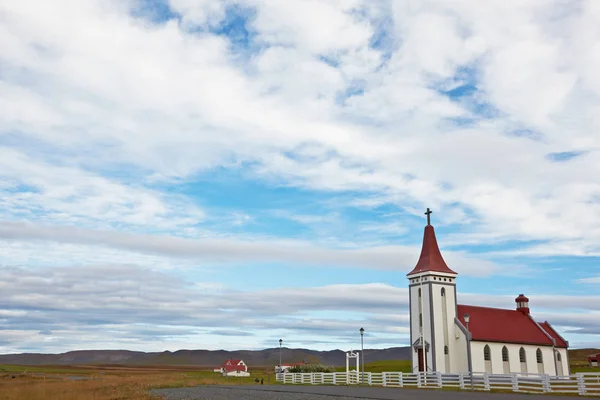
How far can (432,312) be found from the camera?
54.9 metres

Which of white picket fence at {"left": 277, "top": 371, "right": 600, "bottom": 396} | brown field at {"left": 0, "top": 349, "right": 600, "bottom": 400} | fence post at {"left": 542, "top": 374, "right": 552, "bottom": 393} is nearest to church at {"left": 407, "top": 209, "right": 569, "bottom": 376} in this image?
white picket fence at {"left": 277, "top": 371, "right": 600, "bottom": 396}

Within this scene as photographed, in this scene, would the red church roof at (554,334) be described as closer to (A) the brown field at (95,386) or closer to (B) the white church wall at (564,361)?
(B) the white church wall at (564,361)

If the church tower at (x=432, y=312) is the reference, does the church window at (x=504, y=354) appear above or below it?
below

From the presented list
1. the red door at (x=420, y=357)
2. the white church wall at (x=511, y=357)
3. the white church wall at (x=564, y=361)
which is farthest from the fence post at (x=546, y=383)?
the white church wall at (x=564, y=361)

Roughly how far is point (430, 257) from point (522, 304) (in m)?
16.4

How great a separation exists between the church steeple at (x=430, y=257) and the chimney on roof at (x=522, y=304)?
1415 cm

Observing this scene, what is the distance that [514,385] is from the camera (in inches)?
1404

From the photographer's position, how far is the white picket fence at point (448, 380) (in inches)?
1443

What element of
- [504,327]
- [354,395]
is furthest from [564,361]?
[354,395]

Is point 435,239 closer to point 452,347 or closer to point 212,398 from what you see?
point 452,347

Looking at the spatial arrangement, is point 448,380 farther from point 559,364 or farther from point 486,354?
point 559,364

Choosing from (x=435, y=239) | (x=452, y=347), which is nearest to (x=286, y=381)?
(x=452, y=347)

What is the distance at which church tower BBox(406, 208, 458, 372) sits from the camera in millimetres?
54375

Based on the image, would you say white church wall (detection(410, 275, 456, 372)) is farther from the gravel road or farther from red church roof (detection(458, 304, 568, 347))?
the gravel road
